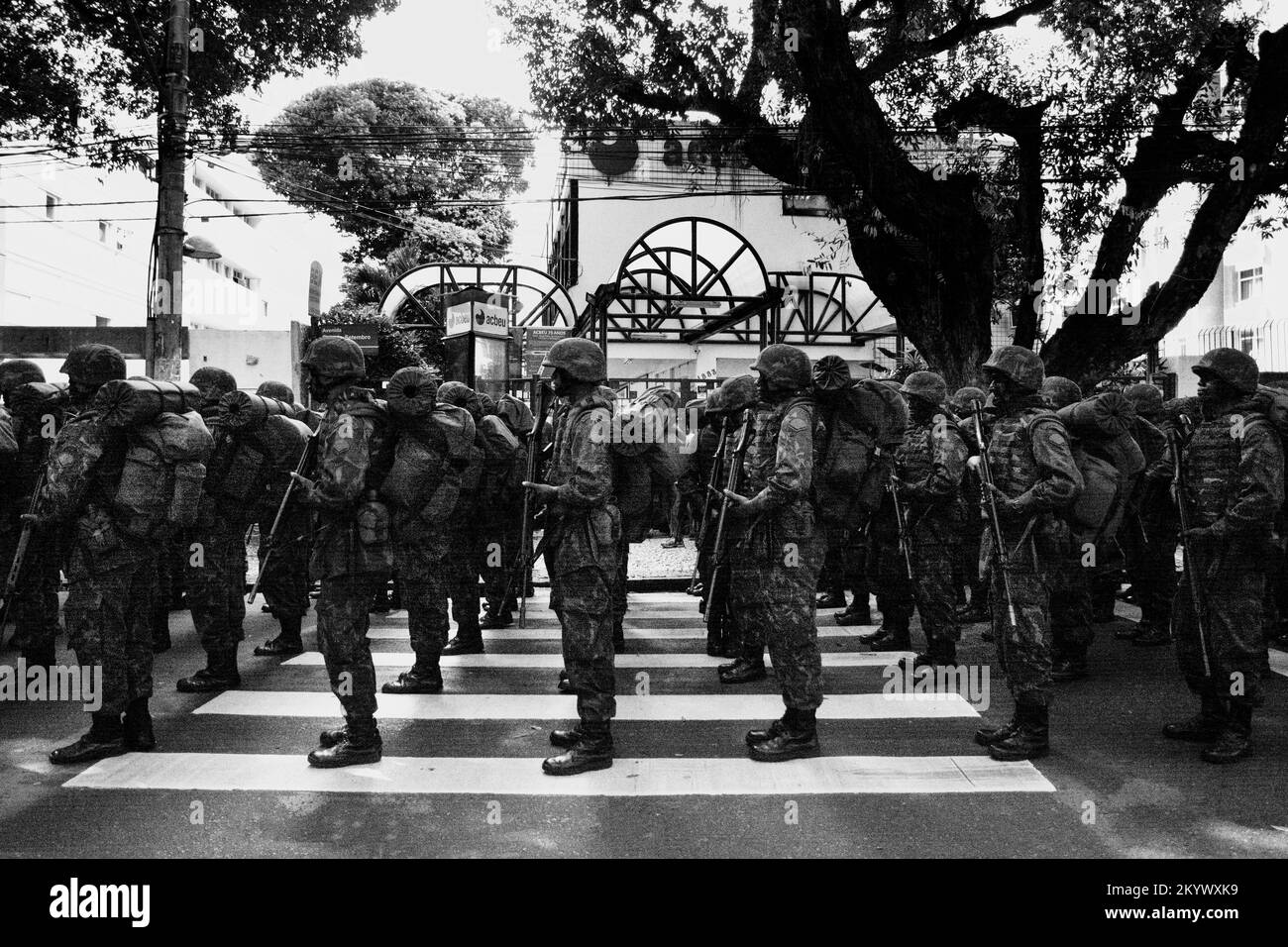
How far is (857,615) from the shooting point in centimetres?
896

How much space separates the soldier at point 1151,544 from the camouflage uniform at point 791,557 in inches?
172

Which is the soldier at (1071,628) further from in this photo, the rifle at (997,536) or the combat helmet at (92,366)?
the combat helmet at (92,366)

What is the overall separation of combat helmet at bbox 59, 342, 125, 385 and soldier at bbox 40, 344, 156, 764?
0.33 ft

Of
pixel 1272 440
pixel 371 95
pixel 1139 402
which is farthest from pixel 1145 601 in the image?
pixel 371 95

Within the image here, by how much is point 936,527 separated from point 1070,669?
53.1 inches

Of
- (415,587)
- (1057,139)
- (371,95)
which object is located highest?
(371,95)

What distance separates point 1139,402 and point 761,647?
175 inches

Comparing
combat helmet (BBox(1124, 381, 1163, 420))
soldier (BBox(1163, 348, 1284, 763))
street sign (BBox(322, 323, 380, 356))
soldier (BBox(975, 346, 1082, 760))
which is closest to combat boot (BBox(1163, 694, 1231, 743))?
soldier (BBox(1163, 348, 1284, 763))

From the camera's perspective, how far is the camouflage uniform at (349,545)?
4.79 m

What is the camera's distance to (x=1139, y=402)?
865 cm

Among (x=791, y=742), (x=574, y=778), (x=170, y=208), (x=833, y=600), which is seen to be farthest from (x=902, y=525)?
(x=170, y=208)

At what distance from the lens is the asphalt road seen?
403 centimetres
